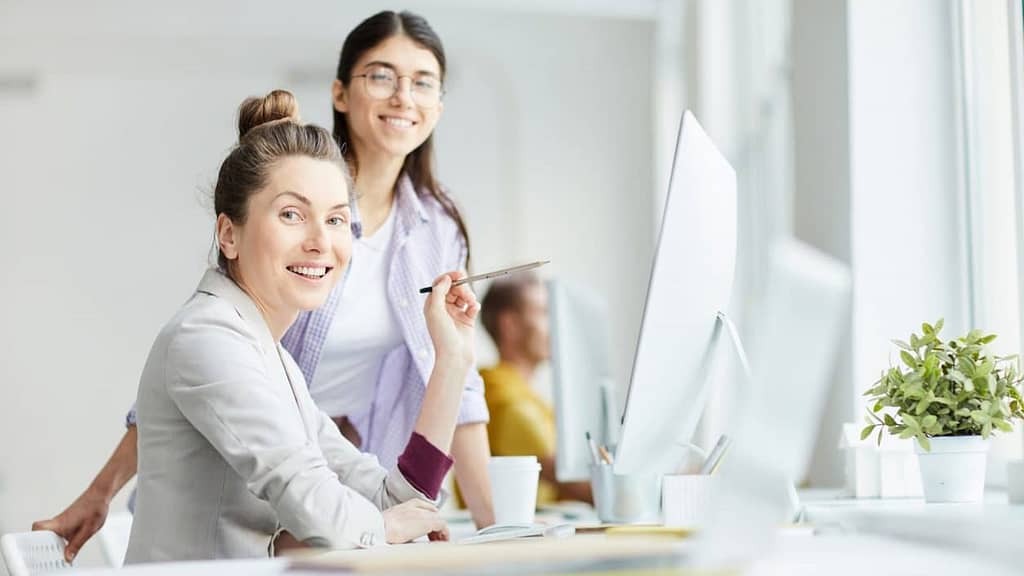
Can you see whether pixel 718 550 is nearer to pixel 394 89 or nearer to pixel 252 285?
pixel 252 285

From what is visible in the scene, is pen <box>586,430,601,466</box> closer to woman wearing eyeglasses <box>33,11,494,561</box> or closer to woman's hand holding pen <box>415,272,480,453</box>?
woman wearing eyeglasses <box>33,11,494,561</box>

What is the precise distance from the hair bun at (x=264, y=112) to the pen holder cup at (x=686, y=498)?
780 millimetres

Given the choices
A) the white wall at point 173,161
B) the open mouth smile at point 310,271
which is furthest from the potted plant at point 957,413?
the white wall at point 173,161

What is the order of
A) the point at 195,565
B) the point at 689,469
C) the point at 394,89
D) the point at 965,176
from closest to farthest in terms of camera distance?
the point at 195,565 → the point at 689,469 → the point at 394,89 → the point at 965,176

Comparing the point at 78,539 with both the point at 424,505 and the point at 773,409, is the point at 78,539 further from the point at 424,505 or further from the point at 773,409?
the point at 773,409

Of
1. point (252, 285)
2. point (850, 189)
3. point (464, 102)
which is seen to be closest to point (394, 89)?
point (252, 285)

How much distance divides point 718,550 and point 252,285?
94 centimetres

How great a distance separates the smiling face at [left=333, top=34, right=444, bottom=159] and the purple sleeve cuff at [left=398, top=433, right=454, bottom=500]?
683mm

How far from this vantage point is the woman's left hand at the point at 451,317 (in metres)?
1.74

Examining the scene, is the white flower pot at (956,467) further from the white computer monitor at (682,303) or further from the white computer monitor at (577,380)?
the white computer monitor at (577,380)

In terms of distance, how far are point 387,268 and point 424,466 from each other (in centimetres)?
62

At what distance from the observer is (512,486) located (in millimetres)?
1842

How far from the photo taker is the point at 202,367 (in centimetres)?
142

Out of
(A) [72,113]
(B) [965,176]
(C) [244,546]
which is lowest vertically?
(C) [244,546]
